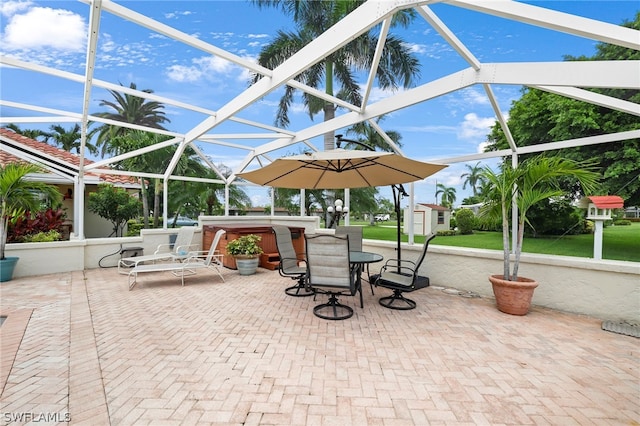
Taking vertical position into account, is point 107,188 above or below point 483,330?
above

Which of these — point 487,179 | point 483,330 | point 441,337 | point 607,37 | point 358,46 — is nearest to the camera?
point 607,37

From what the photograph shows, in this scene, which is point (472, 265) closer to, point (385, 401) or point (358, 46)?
point (385, 401)

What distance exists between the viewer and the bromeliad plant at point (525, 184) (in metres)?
4.43

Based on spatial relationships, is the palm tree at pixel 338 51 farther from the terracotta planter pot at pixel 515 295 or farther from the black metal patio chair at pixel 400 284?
the terracotta planter pot at pixel 515 295

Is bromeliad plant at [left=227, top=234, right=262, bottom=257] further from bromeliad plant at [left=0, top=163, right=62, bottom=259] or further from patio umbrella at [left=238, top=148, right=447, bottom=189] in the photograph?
bromeliad plant at [left=0, top=163, right=62, bottom=259]

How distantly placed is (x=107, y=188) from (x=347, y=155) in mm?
13427

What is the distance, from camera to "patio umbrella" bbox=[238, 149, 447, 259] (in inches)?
184

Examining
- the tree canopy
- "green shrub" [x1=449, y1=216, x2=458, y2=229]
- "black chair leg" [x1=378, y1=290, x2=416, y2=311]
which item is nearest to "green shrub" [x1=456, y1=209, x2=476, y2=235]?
"green shrub" [x1=449, y1=216, x2=458, y2=229]

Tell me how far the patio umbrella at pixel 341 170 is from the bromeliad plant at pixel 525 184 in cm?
97

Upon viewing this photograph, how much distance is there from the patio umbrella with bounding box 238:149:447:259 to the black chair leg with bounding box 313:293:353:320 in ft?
6.09

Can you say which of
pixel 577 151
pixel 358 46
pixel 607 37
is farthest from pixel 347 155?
pixel 577 151

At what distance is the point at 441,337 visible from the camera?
12.6 ft

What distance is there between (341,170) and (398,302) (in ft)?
8.63

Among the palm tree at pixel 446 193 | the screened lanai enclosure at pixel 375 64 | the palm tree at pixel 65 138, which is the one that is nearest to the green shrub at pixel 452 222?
the screened lanai enclosure at pixel 375 64
